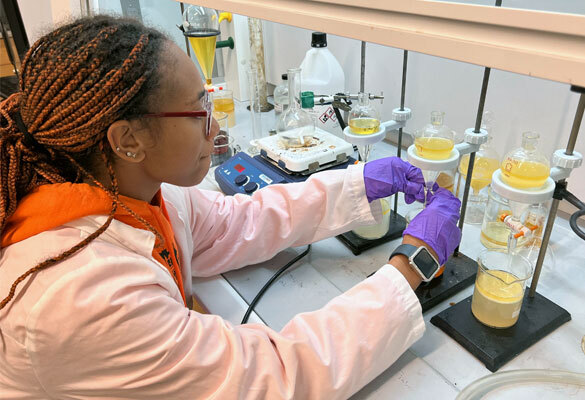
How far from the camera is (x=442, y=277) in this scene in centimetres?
100

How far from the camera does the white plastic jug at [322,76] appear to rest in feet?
5.45

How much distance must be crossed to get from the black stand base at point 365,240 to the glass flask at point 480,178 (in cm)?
20

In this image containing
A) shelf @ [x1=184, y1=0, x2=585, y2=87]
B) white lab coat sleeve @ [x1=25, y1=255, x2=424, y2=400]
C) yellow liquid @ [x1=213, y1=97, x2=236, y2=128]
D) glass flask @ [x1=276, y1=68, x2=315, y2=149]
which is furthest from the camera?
yellow liquid @ [x1=213, y1=97, x2=236, y2=128]

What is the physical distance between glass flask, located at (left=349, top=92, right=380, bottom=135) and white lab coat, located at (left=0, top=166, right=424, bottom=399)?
40 cm

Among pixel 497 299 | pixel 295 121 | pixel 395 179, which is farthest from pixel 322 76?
pixel 497 299

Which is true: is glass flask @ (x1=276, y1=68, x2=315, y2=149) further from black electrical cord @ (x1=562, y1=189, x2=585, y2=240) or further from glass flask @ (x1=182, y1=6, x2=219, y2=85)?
black electrical cord @ (x1=562, y1=189, x2=585, y2=240)

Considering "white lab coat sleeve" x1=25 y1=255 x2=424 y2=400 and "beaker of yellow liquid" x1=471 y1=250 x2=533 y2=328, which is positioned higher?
"white lab coat sleeve" x1=25 y1=255 x2=424 y2=400

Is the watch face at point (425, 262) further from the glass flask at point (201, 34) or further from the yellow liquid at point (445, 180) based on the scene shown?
the glass flask at point (201, 34)

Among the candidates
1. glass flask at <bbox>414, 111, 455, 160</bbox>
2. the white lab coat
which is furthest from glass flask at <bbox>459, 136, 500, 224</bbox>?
the white lab coat

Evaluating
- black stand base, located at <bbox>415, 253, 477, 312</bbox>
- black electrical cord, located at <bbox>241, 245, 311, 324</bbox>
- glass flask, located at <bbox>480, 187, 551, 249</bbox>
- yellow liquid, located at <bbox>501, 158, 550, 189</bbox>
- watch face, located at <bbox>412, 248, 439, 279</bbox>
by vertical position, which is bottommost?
black electrical cord, located at <bbox>241, 245, 311, 324</bbox>

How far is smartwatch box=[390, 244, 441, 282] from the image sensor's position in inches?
33.0

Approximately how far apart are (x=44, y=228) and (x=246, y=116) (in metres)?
1.43

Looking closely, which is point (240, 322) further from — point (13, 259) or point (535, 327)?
point (535, 327)

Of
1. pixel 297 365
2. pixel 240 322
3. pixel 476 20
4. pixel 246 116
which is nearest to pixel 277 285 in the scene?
pixel 240 322
